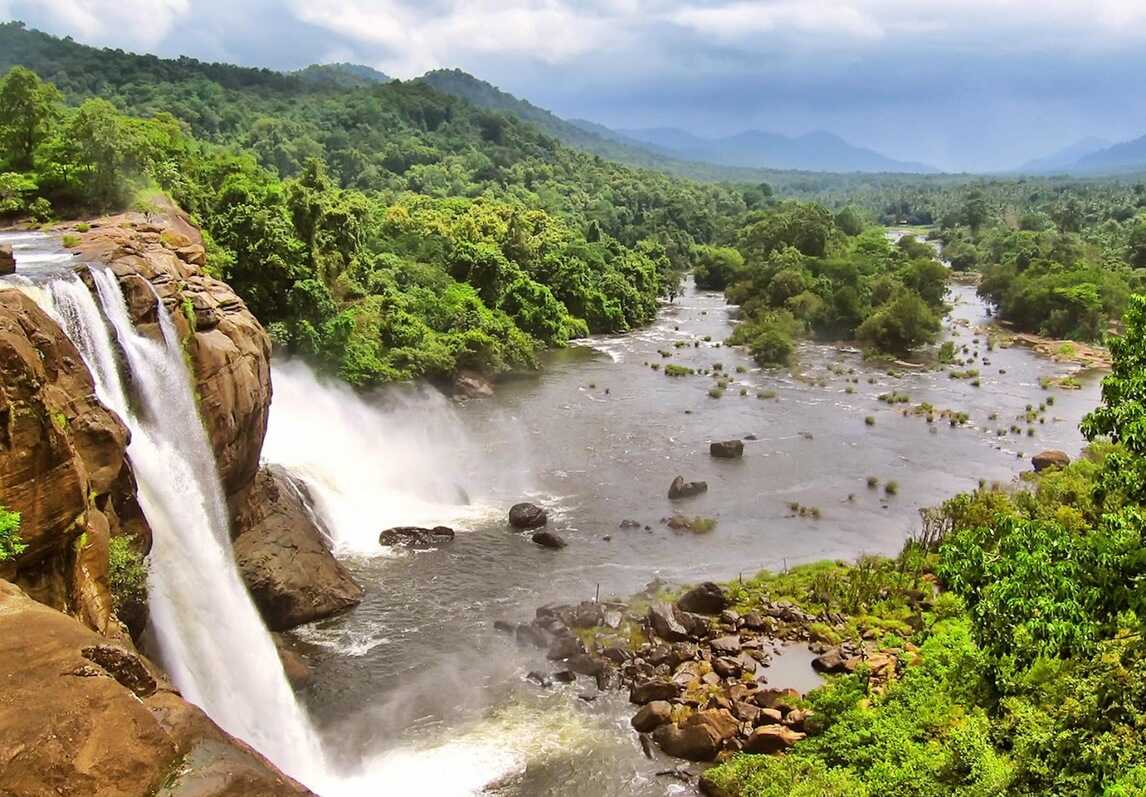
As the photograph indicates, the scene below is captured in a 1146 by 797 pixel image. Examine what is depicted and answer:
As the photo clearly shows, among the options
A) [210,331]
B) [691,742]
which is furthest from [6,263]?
[691,742]

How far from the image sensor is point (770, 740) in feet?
64.6

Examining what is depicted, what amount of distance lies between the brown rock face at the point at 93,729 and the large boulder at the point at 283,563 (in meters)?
13.3

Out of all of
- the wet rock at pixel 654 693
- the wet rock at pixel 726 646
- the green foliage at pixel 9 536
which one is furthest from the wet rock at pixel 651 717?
the green foliage at pixel 9 536

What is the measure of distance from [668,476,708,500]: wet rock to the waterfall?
809 inches

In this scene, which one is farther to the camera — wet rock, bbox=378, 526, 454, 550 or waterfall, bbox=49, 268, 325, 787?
wet rock, bbox=378, 526, 454, 550

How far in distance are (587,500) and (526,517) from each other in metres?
4.84

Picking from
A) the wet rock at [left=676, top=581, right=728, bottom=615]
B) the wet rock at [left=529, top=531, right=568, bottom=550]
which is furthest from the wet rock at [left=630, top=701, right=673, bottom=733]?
the wet rock at [left=529, top=531, right=568, bottom=550]

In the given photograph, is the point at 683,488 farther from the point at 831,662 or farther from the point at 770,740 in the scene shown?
the point at 770,740

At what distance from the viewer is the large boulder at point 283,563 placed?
23812 millimetres

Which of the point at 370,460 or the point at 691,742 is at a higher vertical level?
the point at 370,460

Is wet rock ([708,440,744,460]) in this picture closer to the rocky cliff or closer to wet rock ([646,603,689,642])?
wet rock ([646,603,689,642])

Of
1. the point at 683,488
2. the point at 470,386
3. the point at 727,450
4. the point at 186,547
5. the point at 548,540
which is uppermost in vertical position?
the point at 186,547

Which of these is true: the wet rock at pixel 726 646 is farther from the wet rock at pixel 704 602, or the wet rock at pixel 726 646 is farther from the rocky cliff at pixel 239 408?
the rocky cliff at pixel 239 408

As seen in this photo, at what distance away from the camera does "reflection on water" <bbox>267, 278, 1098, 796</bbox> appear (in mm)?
20781
